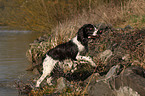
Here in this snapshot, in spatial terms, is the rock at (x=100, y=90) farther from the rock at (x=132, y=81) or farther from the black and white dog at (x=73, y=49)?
the black and white dog at (x=73, y=49)

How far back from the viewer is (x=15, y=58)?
12.3 meters

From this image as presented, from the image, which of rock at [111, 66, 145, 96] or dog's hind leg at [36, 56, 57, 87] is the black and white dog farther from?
rock at [111, 66, 145, 96]

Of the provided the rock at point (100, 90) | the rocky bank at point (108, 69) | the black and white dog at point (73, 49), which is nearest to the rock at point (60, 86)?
the rocky bank at point (108, 69)

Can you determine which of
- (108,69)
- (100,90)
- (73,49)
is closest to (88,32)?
(73,49)

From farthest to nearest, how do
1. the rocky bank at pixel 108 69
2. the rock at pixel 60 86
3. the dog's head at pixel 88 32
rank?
the dog's head at pixel 88 32 → the rock at pixel 60 86 → the rocky bank at pixel 108 69

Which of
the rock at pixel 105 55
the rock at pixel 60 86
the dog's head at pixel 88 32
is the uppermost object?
the dog's head at pixel 88 32

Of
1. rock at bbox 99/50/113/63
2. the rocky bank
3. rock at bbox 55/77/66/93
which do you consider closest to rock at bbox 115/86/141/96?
the rocky bank

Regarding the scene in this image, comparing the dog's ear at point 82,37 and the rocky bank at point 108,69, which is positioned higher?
the dog's ear at point 82,37

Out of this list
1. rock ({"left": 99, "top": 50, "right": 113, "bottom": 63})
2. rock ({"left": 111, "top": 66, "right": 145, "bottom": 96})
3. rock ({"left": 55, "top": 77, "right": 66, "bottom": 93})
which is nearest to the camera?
rock ({"left": 111, "top": 66, "right": 145, "bottom": 96})

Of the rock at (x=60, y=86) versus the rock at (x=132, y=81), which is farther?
the rock at (x=60, y=86)

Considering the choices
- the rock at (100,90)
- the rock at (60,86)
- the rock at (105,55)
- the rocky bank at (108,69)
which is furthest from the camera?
the rock at (105,55)

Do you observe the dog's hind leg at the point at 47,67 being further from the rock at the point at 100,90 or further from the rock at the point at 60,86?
the rock at the point at 100,90

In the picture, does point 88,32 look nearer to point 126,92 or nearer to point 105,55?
point 105,55

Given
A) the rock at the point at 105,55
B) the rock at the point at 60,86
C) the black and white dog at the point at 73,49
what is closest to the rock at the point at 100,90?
the rock at the point at 60,86
